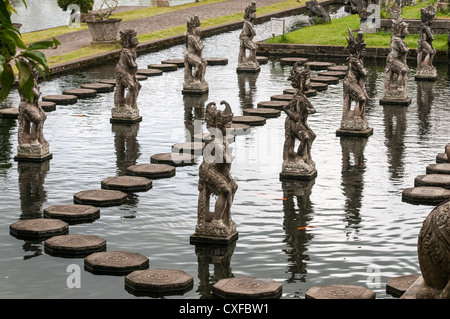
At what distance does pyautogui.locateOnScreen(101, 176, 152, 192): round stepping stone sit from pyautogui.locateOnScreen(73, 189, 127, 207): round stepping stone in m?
0.53

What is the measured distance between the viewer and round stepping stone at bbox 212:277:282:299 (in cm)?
1303

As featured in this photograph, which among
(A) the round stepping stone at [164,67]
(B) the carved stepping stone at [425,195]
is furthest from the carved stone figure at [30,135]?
(A) the round stepping stone at [164,67]

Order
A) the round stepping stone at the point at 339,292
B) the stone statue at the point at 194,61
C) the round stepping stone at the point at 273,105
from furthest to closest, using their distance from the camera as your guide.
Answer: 1. the stone statue at the point at 194,61
2. the round stepping stone at the point at 273,105
3. the round stepping stone at the point at 339,292

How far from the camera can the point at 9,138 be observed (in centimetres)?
2377

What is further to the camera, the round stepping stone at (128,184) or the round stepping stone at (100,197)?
the round stepping stone at (128,184)

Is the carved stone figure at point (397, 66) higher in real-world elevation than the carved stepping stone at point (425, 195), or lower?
higher

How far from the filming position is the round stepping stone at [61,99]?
93.4 ft

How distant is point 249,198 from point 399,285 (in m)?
5.51

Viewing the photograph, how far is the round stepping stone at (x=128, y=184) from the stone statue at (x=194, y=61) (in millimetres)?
11417

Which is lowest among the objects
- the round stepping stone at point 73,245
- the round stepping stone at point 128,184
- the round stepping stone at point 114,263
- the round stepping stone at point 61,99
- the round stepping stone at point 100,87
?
the round stepping stone at point 114,263

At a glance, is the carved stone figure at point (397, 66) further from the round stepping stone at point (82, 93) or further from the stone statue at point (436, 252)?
the stone statue at point (436, 252)

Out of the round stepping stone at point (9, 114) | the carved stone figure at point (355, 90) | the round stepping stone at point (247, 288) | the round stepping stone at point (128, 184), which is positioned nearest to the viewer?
the round stepping stone at point (247, 288)

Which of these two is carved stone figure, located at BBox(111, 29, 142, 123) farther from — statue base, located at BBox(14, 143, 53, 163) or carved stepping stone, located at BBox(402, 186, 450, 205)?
carved stepping stone, located at BBox(402, 186, 450, 205)
